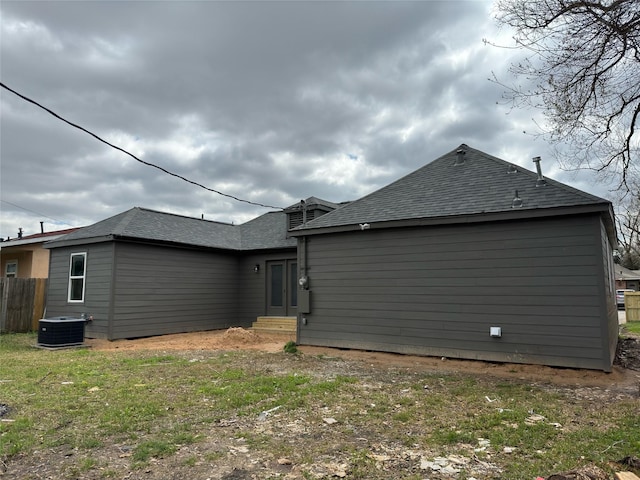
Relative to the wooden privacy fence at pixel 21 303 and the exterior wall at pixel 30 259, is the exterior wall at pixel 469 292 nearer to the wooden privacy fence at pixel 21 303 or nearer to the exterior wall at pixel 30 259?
the wooden privacy fence at pixel 21 303

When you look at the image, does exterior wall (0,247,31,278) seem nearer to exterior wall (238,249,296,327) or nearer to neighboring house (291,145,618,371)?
exterior wall (238,249,296,327)

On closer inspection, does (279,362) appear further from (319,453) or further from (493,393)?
(319,453)

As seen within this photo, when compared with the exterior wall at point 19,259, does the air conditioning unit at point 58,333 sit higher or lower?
lower

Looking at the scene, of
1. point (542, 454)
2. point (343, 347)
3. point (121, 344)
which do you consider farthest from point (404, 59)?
point (121, 344)

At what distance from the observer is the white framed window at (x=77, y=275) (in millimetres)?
11562

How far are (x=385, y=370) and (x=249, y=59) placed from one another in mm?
7752

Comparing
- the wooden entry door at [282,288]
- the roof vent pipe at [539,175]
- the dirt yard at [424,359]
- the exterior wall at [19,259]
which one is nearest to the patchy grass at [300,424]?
the dirt yard at [424,359]

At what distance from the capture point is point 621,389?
5535 mm

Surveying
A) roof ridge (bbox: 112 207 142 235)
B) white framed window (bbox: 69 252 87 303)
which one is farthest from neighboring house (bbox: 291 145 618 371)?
white framed window (bbox: 69 252 87 303)

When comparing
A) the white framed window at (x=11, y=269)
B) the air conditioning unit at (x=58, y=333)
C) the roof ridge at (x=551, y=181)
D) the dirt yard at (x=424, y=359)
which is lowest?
Result: the dirt yard at (x=424, y=359)

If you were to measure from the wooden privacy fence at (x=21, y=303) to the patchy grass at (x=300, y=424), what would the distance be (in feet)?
20.9

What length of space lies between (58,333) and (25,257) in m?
11.8

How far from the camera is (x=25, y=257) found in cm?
1855

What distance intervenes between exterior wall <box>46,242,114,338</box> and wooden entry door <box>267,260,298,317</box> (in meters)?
4.92
